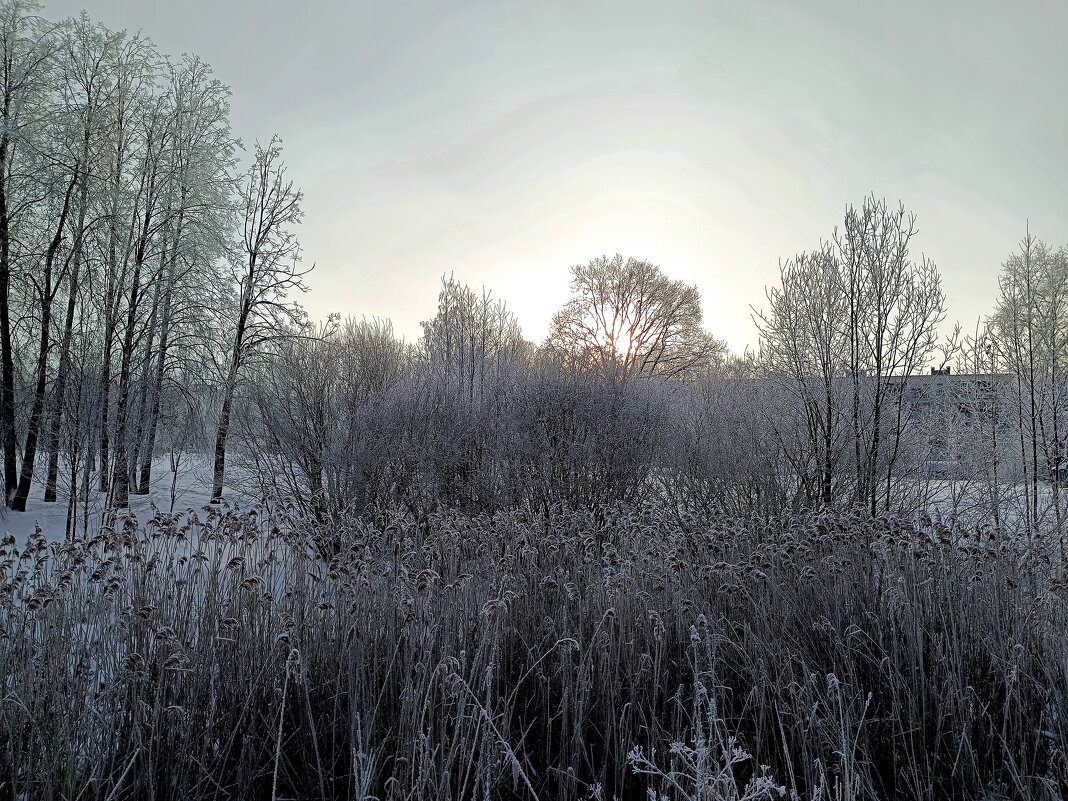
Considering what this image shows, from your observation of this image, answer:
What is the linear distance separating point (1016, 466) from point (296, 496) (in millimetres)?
12973

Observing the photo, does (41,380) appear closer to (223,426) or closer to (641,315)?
(223,426)

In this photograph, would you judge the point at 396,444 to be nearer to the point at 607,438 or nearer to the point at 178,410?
the point at 607,438

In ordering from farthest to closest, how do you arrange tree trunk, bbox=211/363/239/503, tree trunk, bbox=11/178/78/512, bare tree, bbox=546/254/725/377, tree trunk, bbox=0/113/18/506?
bare tree, bbox=546/254/725/377 < tree trunk, bbox=211/363/239/503 < tree trunk, bbox=0/113/18/506 < tree trunk, bbox=11/178/78/512

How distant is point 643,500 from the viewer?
9383 mm

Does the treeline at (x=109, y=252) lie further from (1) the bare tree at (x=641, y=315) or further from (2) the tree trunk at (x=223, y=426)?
(1) the bare tree at (x=641, y=315)

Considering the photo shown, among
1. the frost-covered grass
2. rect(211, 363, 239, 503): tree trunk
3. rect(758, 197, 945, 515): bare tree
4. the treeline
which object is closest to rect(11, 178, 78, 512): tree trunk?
the treeline

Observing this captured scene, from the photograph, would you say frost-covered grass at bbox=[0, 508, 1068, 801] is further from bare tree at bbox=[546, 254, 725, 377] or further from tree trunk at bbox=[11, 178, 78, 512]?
bare tree at bbox=[546, 254, 725, 377]

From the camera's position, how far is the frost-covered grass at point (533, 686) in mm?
2719

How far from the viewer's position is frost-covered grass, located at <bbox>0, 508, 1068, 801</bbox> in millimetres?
2719

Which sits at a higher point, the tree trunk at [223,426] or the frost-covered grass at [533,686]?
the tree trunk at [223,426]

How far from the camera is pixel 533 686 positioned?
369 centimetres

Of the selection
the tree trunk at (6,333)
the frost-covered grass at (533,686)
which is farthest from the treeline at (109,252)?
the frost-covered grass at (533,686)

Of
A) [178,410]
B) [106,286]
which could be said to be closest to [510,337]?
[178,410]

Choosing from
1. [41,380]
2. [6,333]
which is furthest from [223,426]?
[6,333]
